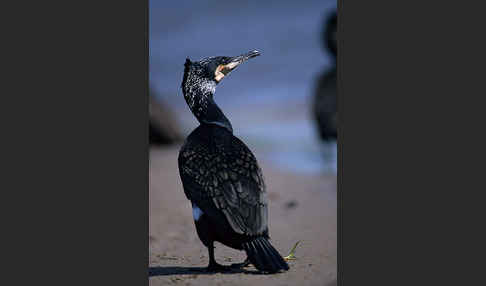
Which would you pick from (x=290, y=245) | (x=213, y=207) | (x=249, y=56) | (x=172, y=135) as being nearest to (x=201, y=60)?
(x=249, y=56)

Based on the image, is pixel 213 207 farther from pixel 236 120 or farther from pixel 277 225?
pixel 236 120

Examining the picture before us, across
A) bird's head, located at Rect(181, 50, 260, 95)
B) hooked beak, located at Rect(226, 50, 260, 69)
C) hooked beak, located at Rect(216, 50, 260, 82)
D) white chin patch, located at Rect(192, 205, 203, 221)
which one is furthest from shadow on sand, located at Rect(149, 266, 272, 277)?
hooked beak, located at Rect(226, 50, 260, 69)

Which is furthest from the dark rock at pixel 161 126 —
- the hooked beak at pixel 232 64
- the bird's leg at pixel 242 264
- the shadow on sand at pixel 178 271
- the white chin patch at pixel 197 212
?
the bird's leg at pixel 242 264

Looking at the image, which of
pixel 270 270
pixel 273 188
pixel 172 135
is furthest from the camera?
pixel 172 135

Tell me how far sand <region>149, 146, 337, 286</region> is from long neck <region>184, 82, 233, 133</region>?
104 cm

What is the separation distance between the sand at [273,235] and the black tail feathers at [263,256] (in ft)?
0.30

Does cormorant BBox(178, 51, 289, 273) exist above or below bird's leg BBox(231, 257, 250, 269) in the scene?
above

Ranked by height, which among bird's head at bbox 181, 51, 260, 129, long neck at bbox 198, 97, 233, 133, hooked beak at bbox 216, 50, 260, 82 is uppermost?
hooked beak at bbox 216, 50, 260, 82

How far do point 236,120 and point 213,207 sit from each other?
25.4 ft

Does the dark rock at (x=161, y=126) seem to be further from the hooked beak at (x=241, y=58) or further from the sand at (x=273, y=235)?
the hooked beak at (x=241, y=58)

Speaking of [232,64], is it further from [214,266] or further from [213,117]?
[214,266]

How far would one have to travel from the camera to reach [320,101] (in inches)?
379

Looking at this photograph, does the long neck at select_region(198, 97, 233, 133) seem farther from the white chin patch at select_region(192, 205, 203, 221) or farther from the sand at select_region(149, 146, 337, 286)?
A: the sand at select_region(149, 146, 337, 286)

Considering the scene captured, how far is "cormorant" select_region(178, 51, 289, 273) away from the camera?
4.20 metres
